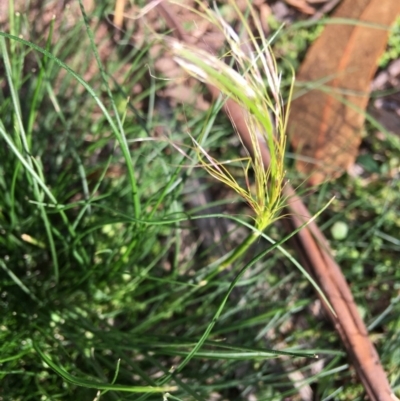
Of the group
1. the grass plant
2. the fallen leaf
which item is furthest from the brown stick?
the fallen leaf

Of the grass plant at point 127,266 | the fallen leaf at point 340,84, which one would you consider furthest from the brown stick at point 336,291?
the fallen leaf at point 340,84

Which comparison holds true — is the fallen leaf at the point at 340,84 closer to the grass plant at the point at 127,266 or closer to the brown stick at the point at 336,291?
the grass plant at the point at 127,266

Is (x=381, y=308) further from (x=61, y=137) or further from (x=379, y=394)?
(x=61, y=137)

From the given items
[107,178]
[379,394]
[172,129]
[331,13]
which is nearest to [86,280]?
[107,178]

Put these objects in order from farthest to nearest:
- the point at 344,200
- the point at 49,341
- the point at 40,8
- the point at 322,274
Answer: the point at 344,200
the point at 40,8
the point at 322,274
the point at 49,341

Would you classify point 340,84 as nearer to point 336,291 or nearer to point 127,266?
point 336,291

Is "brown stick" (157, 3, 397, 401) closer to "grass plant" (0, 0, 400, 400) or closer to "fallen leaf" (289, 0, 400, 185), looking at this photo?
"grass plant" (0, 0, 400, 400)
